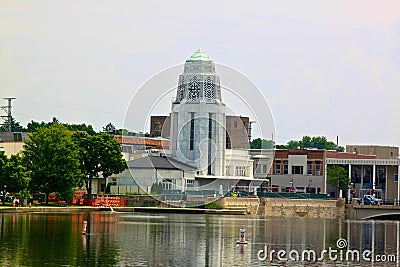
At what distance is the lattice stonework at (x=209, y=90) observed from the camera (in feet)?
484

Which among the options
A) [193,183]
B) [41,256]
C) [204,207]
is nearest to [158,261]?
[41,256]

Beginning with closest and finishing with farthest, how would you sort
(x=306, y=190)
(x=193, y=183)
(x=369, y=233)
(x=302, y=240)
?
1. (x=302, y=240)
2. (x=369, y=233)
3. (x=193, y=183)
4. (x=306, y=190)

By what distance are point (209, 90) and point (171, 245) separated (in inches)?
3434

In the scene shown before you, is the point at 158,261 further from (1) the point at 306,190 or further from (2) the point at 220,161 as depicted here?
(1) the point at 306,190

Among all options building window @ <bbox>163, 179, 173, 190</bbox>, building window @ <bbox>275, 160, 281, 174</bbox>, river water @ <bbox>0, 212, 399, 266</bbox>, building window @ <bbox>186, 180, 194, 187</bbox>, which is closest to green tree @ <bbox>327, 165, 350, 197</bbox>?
building window @ <bbox>275, 160, 281, 174</bbox>

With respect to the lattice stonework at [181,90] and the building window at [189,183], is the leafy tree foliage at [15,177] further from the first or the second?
the lattice stonework at [181,90]

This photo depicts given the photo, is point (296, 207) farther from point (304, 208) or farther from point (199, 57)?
point (199, 57)

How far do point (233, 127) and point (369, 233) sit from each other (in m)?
83.8

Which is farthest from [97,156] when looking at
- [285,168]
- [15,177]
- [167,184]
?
[285,168]

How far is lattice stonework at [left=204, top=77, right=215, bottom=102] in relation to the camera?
484 feet

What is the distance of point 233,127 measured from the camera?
17112 centimetres

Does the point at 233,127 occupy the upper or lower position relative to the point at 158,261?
upper

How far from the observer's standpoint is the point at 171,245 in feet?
203

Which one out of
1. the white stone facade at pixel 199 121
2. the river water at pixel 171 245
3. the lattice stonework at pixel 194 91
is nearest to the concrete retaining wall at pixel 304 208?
the white stone facade at pixel 199 121
